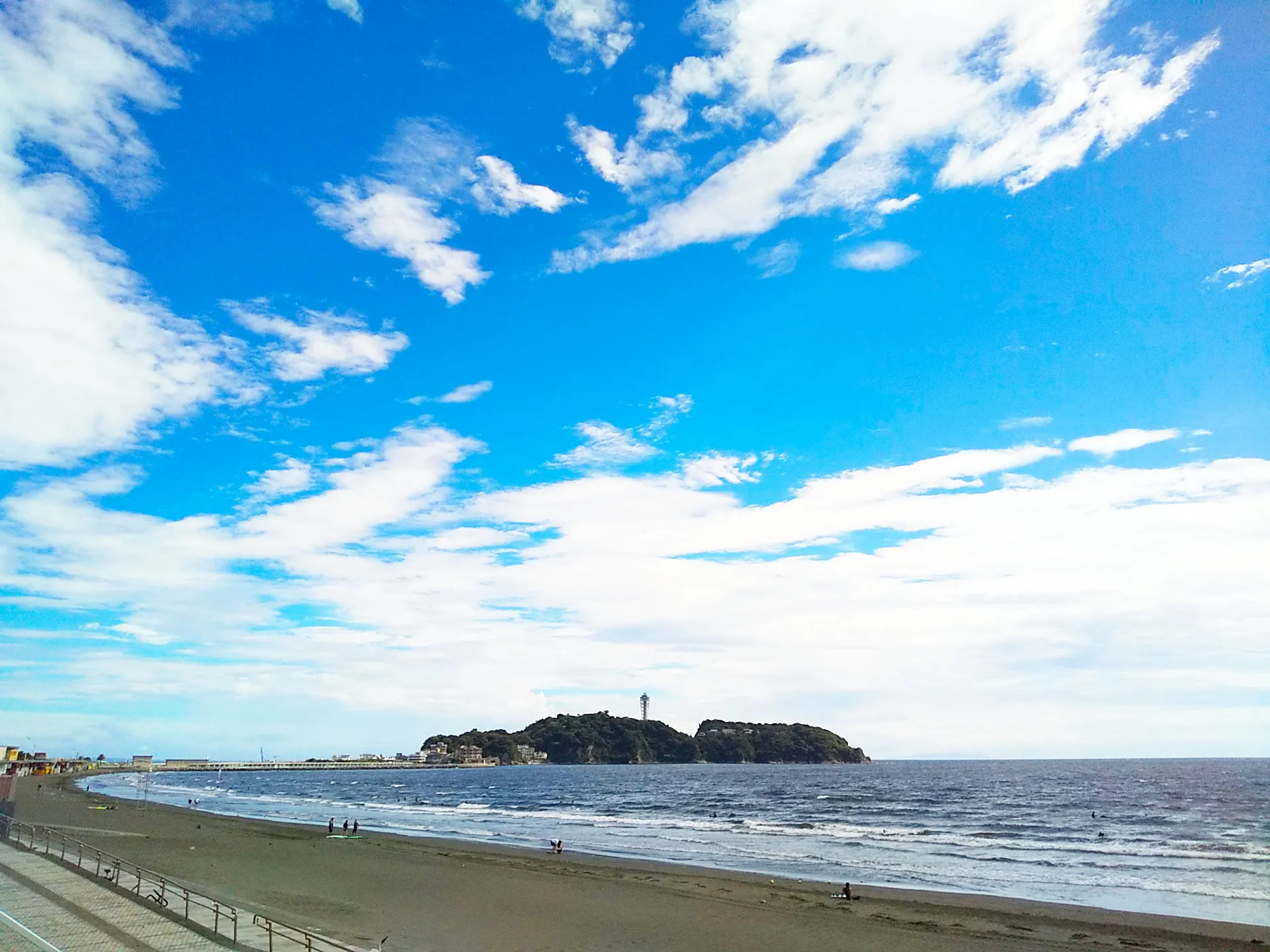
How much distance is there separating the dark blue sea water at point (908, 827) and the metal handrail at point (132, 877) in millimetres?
24529

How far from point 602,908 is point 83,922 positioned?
15711mm

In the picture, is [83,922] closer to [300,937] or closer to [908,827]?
[300,937]

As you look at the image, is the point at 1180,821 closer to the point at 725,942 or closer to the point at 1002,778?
the point at 725,942

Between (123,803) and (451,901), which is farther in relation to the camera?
(123,803)

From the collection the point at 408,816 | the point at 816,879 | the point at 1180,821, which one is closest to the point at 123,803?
the point at 408,816

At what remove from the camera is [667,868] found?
38.1 metres

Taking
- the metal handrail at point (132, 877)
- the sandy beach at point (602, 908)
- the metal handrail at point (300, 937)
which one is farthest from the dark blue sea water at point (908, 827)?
the metal handrail at point (132, 877)

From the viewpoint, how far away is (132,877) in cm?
2848

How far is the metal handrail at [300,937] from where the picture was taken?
1546cm

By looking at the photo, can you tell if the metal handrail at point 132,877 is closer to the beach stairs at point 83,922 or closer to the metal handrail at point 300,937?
the beach stairs at point 83,922

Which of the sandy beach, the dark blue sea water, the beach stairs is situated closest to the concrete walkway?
the beach stairs

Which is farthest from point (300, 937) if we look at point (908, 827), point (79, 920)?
point (908, 827)

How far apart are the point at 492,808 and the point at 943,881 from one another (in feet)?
199

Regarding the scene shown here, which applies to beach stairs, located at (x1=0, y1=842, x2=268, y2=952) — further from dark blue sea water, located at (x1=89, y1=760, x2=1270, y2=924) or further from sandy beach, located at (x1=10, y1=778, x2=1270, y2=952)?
dark blue sea water, located at (x1=89, y1=760, x2=1270, y2=924)
